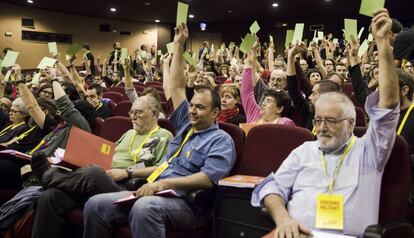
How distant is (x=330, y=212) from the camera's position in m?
1.72

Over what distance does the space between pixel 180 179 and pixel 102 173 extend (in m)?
0.49

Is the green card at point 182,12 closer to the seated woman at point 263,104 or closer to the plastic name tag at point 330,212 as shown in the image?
the seated woman at point 263,104

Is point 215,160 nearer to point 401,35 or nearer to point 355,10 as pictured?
point 401,35

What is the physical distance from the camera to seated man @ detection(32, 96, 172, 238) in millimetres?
2385

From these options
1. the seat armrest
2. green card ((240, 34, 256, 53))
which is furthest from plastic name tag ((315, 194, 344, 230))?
green card ((240, 34, 256, 53))

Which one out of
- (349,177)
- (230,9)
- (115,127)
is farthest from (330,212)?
(230,9)

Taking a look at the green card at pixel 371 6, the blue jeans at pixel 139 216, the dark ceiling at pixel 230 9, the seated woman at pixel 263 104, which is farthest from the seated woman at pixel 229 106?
the dark ceiling at pixel 230 9

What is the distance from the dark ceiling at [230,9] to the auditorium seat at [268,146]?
35.3ft

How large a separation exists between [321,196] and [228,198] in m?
0.49

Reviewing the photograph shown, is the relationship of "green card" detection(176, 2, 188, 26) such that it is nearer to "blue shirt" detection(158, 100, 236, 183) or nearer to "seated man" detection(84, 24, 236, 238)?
"seated man" detection(84, 24, 236, 238)

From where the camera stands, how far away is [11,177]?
302cm

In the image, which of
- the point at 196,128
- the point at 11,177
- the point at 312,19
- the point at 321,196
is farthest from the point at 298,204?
the point at 312,19

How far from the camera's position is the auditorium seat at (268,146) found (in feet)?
7.36

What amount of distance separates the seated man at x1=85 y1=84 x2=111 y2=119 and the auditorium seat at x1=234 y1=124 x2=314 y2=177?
8.11 ft
